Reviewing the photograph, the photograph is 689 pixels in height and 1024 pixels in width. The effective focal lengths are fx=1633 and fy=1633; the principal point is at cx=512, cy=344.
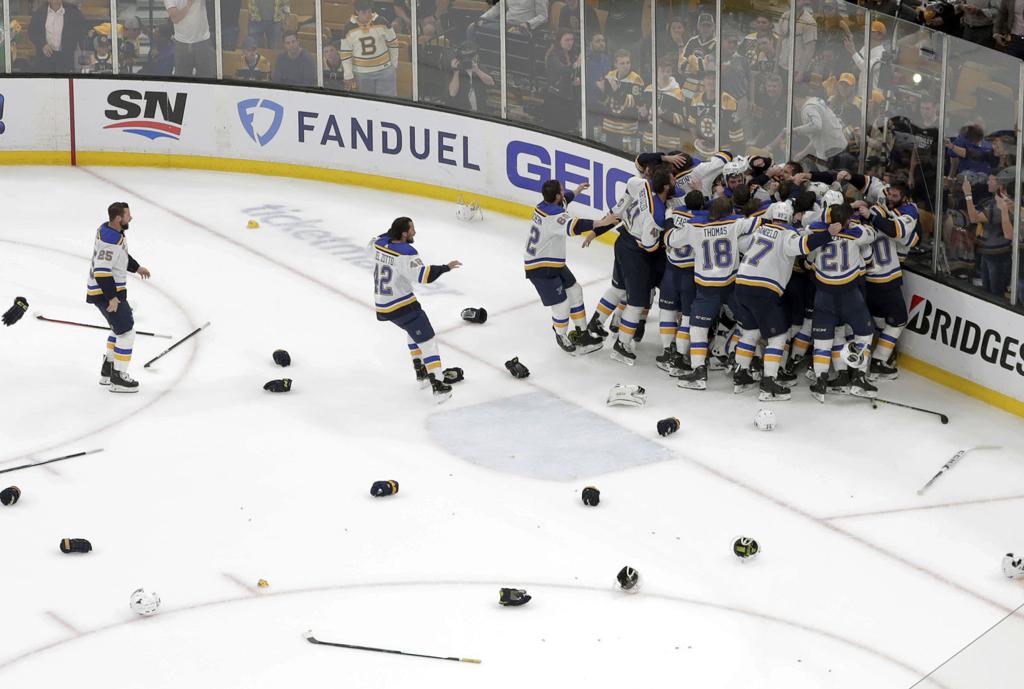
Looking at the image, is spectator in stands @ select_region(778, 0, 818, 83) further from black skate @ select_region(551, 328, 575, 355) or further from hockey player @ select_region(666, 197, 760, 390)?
black skate @ select_region(551, 328, 575, 355)

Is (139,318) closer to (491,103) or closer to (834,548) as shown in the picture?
(491,103)

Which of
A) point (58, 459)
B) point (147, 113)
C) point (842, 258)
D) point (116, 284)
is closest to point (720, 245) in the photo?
point (842, 258)

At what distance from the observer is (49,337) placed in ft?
39.4

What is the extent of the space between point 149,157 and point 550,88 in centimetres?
445

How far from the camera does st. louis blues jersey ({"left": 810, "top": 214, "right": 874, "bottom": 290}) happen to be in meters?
10.6

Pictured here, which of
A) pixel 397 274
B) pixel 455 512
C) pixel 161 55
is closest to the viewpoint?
pixel 455 512

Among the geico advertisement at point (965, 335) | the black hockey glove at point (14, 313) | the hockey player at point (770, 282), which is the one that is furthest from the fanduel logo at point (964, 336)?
Result: the black hockey glove at point (14, 313)

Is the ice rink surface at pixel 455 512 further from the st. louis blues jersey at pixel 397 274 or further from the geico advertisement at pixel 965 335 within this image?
the st. louis blues jersey at pixel 397 274

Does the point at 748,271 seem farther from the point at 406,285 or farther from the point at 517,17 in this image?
the point at 517,17

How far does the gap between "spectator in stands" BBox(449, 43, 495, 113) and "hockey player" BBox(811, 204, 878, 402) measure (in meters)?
5.12

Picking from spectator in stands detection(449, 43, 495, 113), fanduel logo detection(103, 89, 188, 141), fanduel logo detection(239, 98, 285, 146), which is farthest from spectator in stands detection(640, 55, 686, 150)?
fanduel logo detection(103, 89, 188, 141)

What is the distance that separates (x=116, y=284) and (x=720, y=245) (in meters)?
3.99

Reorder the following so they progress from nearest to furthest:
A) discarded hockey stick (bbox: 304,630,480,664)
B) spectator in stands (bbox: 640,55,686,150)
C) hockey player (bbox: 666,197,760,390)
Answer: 1. discarded hockey stick (bbox: 304,630,480,664)
2. hockey player (bbox: 666,197,760,390)
3. spectator in stands (bbox: 640,55,686,150)

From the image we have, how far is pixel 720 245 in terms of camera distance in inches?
426
